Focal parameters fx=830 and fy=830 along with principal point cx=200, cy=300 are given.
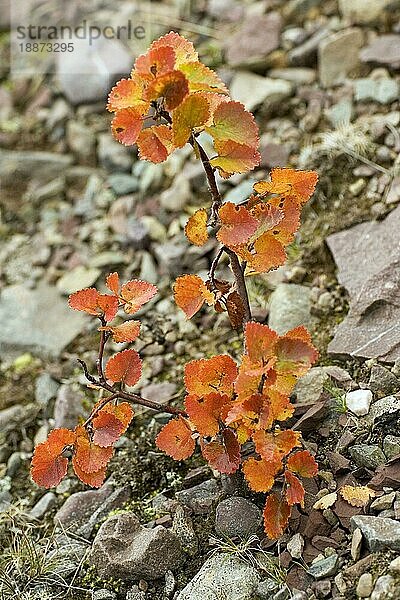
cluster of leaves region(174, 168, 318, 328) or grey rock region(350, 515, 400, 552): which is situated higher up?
cluster of leaves region(174, 168, 318, 328)

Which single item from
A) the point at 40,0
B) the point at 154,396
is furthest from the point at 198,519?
the point at 40,0

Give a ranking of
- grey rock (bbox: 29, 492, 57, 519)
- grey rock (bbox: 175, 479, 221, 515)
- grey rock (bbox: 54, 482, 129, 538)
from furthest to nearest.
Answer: grey rock (bbox: 29, 492, 57, 519)
grey rock (bbox: 54, 482, 129, 538)
grey rock (bbox: 175, 479, 221, 515)

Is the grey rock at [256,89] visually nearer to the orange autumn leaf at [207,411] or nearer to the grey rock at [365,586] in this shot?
the orange autumn leaf at [207,411]

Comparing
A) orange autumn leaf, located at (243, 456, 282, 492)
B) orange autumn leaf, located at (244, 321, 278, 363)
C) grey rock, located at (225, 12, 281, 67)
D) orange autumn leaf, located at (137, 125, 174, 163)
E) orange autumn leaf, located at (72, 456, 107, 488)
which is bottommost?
orange autumn leaf, located at (72, 456, 107, 488)

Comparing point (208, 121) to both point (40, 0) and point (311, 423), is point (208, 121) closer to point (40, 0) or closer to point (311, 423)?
point (311, 423)

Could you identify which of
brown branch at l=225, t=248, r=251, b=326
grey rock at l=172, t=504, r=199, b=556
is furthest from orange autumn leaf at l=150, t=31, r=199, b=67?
grey rock at l=172, t=504, r=199, b=556

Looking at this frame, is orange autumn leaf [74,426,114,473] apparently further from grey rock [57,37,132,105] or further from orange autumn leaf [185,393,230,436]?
grey rock [57,37,132,105]

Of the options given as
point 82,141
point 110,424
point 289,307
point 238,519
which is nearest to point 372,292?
point 289,307
